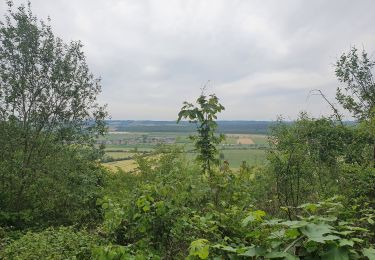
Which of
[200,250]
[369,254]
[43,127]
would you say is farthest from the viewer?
[43,127]

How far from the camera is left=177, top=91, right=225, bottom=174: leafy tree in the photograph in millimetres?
4754


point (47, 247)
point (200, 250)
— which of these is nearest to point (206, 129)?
point (200, 250)

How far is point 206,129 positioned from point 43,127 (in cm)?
1225

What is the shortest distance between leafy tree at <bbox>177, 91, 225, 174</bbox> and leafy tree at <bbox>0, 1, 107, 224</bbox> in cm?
1033

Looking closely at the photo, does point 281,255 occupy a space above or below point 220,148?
below

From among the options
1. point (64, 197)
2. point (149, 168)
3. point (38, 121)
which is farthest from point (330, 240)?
point (38, 121)

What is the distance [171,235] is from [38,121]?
1289 centimetres

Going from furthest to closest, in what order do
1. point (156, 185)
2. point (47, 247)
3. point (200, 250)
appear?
point (47, 247) → point (156, 185) → point (200, 250)

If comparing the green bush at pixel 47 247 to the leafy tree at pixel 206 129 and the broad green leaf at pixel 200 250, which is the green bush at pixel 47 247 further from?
the broad green leaf at pixel 200 250

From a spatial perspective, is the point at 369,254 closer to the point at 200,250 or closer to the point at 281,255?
the point at 281,255

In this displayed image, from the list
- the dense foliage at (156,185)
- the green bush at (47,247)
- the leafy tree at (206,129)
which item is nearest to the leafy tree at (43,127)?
the dense foliage at (156,185)

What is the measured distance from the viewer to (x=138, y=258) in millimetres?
2920

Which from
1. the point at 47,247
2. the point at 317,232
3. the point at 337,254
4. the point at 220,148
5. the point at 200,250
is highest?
the point at 220,148

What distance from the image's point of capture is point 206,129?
490 centimetres
